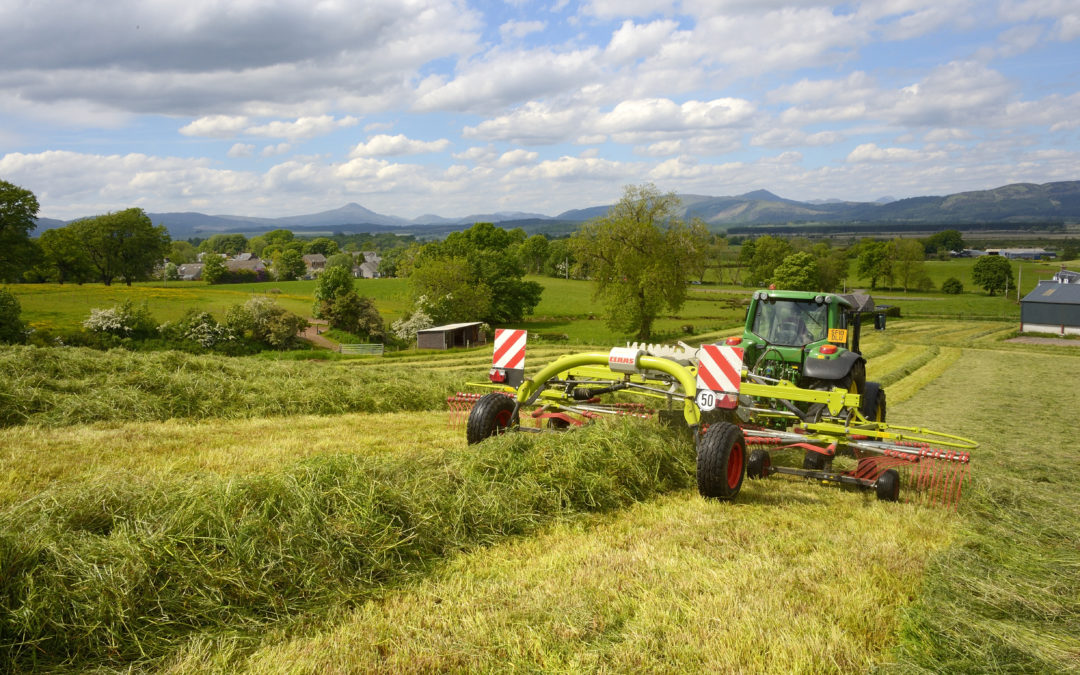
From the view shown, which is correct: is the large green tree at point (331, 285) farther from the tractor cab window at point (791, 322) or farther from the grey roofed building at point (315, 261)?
the grey roofed building at point (315, 261)

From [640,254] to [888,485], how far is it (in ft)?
116

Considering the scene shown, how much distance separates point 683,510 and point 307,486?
3117 millimetres

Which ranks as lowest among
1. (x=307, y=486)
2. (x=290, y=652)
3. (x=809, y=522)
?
(x=809, y=522)

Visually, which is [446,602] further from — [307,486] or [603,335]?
[603,335]

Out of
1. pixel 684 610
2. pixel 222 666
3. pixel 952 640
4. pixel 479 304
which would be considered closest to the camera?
pixel 222 666

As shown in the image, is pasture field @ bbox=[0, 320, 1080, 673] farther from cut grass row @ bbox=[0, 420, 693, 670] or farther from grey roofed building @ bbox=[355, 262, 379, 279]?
grey roofed building @ bbox=[355, 262, 379, 279]

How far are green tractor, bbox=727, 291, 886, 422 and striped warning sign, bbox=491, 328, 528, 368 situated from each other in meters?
3.38

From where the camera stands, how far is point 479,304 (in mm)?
52938

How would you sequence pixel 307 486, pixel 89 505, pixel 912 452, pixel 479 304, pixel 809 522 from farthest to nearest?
1. pixel 479 304
2. pixel 912 452
3. pixel 809 522
4. pixel 307 486
5. pixel 89 505

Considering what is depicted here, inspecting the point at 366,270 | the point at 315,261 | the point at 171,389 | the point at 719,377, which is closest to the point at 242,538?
the point at 719,377

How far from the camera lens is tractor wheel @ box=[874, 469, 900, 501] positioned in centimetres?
676

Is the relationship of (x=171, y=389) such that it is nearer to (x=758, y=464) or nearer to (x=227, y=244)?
(x=758, y=464)

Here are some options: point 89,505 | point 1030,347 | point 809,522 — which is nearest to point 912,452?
point 809,522

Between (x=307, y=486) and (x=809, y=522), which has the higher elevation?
(x=307, y=486)
